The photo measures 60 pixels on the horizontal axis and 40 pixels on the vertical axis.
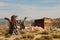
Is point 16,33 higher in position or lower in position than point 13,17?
lower

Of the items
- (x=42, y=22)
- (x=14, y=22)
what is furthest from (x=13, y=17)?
(x=42, y=22)

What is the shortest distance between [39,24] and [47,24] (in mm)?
2037

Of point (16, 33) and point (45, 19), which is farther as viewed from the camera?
point (45, 19)

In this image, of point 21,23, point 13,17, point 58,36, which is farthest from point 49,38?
point 21,23

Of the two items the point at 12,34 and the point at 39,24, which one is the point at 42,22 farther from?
the point at 12,34

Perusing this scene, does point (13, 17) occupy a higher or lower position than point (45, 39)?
higher

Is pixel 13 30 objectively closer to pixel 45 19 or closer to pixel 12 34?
pixel 12 34

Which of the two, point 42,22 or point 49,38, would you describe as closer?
point 49,38

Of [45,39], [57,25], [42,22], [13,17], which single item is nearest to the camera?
[45,39]

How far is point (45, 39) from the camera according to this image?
26.4 m

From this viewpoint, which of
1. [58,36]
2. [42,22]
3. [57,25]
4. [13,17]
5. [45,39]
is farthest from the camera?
[57,25]

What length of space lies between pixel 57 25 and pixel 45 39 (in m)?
42.0

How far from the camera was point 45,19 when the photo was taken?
5738 centimetres

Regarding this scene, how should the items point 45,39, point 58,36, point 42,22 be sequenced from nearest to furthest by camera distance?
point 45,39 < point 58,36 < point 42,22
